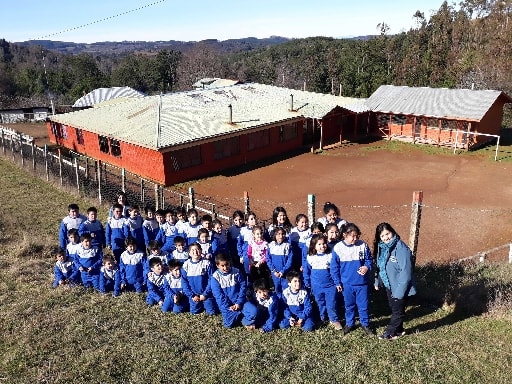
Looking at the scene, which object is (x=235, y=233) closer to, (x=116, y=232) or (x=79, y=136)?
(x=116, y=232)

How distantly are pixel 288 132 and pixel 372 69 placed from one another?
2769 cm

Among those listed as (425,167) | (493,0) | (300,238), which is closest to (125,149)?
(425,167)

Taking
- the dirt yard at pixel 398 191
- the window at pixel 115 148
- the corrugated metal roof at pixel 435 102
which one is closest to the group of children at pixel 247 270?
the dirt yard at pixel 398 191

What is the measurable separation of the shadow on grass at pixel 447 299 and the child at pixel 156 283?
11.1 feet

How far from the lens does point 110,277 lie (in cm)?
837

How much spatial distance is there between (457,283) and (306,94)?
76.9ft

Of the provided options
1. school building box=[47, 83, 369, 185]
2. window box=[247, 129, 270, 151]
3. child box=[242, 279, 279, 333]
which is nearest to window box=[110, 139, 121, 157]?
school building box=[47, 83, 369, 185]

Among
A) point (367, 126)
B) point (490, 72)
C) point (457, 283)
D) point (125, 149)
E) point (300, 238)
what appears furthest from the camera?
point (490, 72)

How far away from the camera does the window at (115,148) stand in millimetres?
23188

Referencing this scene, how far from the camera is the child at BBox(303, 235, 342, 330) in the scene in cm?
659

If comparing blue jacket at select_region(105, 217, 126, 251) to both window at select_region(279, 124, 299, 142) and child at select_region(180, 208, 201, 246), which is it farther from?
window at select_region(279, 124, 299, 142)

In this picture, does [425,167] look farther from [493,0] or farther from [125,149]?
[493,0]

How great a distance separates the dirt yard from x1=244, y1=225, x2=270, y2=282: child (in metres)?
5.71

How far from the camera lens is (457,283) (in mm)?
8562
